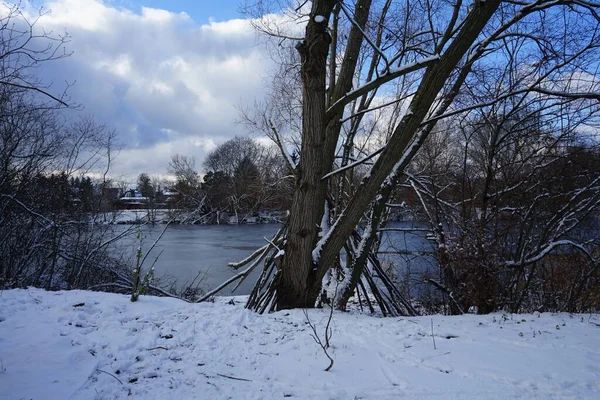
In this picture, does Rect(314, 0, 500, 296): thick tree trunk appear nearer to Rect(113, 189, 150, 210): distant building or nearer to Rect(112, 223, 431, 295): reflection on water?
Rect(112, 223, 431, 295): reflection on water

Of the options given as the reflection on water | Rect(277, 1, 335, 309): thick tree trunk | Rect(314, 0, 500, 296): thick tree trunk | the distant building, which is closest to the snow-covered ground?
Rect(277, 1, 335, 309): thick tree trunk

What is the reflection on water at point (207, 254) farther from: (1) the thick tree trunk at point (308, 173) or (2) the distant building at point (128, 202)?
(1) the thick tree trunk at point (308, 173)

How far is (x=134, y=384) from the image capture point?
2.29m

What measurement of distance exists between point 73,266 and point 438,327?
28.4 feet

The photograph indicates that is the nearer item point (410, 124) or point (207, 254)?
point (410, 124)

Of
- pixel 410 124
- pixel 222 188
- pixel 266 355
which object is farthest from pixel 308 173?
pixel 222 188

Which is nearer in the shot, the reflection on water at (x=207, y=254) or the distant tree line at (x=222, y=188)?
the reflection on water at (x=207, y=254)

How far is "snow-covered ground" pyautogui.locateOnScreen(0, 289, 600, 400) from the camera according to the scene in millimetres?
2236

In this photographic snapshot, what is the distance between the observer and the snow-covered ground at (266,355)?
88.0 inches

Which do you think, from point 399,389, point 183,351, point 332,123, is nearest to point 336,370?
point 399,389

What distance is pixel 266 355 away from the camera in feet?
9.88

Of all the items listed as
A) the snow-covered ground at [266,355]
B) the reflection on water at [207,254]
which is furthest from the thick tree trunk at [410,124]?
the reflection on water at [207,254]

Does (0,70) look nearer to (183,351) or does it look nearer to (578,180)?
(183,351)

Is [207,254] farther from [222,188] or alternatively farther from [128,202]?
[222,188]
